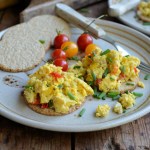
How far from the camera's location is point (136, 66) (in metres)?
2.72

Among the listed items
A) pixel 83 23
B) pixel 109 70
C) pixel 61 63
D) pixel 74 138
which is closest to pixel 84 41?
pixel 83 23

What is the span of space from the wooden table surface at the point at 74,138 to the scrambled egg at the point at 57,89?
0.17m

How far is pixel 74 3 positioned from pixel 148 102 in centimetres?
162

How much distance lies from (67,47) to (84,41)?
18cm

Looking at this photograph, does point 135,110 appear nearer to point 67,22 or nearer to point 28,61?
point 28,61

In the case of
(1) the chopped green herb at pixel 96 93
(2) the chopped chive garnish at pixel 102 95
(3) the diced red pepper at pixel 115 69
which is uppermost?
(3) the diced red pepper at pixel 115 69

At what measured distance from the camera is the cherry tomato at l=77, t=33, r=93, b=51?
3.19m

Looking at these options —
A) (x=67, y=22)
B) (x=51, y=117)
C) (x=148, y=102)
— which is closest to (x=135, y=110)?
(x=148, y=102)

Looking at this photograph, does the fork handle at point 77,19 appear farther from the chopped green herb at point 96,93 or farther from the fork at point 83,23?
the chopped green herb at point 96,93

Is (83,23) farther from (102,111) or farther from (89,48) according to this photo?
(102,111)

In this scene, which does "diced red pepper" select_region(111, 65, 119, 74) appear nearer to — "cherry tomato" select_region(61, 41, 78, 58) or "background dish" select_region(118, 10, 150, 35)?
"cherry tomato" select_region(61, 41, 78, 58)

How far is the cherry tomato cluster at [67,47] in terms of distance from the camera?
2998 mm

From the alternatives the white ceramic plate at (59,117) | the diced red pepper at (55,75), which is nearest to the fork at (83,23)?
the white ceramic plate at (59,117)

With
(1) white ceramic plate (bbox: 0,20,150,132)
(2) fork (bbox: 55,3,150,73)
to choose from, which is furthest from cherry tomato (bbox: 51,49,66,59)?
(2) fork (bbox: 55,3,150,73)
